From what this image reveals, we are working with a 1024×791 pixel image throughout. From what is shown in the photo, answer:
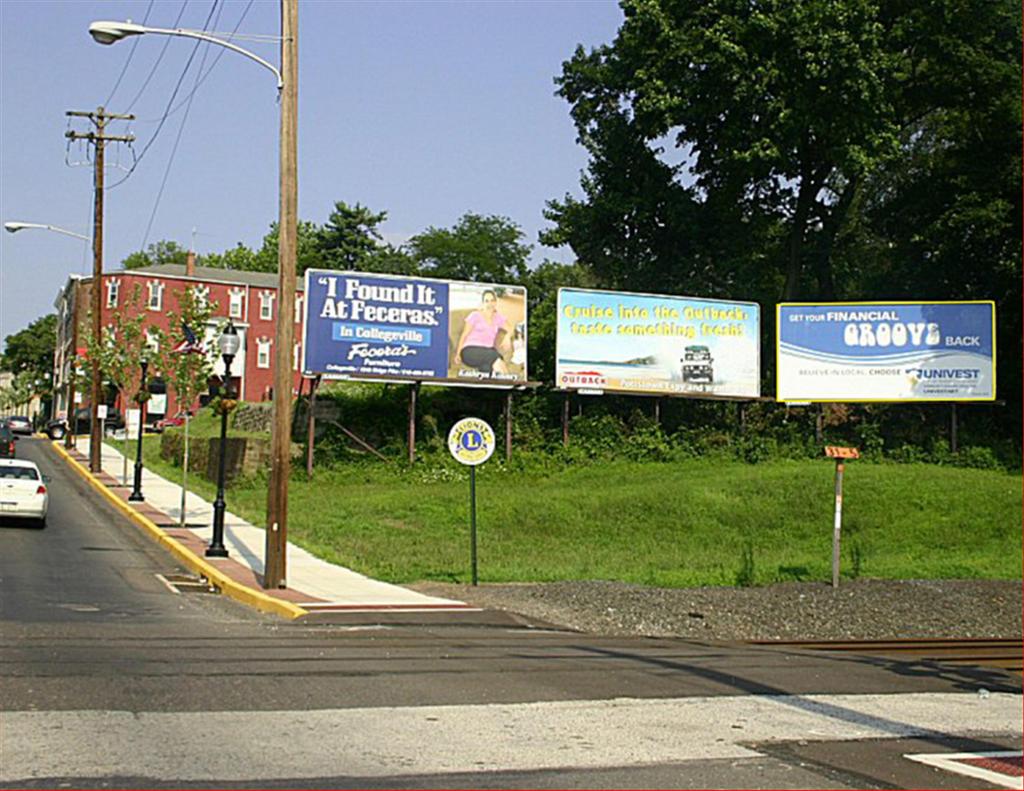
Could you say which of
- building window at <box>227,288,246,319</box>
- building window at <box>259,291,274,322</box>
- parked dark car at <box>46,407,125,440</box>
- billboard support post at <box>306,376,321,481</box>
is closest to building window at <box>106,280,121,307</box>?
building window at <box>227,288,246,319</box>

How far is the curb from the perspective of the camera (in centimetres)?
1689

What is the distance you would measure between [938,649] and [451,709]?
10.2m

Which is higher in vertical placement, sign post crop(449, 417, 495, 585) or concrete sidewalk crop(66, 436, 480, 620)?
sign post crop(449, 417, 495, 585)

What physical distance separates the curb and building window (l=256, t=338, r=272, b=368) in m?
48.0

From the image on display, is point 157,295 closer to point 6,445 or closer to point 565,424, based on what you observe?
point 6,445

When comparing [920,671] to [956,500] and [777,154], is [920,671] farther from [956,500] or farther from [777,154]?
[777,154]

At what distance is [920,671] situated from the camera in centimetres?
1334

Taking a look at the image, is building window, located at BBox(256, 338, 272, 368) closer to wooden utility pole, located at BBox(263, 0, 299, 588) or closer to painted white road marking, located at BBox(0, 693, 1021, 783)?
wooden utility pole, located at BBox(263, 0, 299, 588)

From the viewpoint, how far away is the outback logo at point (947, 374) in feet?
116

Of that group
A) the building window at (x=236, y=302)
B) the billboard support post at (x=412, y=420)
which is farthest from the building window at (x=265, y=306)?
the billboard support post at (x=412, y=420)

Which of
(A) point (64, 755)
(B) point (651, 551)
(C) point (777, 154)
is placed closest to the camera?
(A) point (64, 755)

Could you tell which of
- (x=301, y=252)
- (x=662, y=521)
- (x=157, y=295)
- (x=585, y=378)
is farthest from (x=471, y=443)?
(x=301, y=252)

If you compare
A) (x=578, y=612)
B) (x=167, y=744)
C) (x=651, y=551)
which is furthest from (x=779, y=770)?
(x=651, y=551)

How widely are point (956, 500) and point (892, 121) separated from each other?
14985mm
